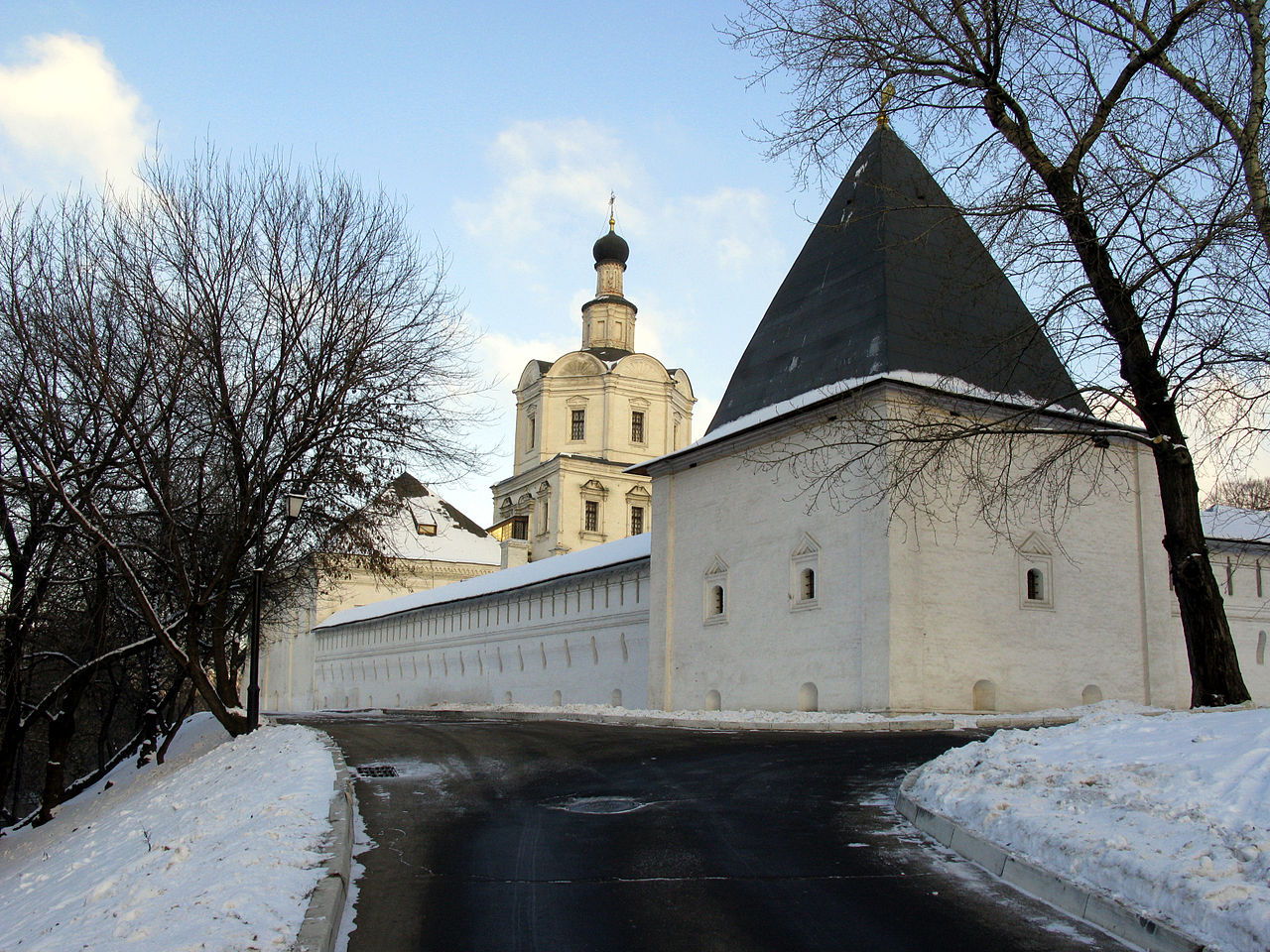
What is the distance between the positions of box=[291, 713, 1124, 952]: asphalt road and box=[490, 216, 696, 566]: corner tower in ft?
162

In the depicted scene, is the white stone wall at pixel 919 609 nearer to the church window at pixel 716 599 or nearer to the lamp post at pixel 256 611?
the church window at pixel 716 599

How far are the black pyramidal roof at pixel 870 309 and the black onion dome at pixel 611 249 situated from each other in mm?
36691

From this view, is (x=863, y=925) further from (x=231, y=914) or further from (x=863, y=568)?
(x=863, y=568)

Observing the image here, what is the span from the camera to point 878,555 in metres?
22.0

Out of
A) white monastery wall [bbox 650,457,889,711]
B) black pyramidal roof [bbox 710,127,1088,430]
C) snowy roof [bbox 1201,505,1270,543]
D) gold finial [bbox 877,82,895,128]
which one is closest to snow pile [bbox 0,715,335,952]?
gold finial [bbox 877,82,895,128]

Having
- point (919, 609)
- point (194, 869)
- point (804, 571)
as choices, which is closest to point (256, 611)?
point (804, 571)

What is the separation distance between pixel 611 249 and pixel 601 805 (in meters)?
57.3

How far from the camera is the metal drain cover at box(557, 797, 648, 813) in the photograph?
9289 millimetres

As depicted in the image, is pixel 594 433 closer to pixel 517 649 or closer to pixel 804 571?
pixel 517 649

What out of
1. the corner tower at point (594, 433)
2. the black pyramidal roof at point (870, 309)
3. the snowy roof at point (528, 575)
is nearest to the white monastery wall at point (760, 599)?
the black pyramidal roof at point (870, 309)

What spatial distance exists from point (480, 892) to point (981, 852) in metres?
2.98

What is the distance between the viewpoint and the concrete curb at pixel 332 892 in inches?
203

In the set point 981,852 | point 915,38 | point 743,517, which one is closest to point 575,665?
point 743,517

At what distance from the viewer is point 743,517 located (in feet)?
85.0
